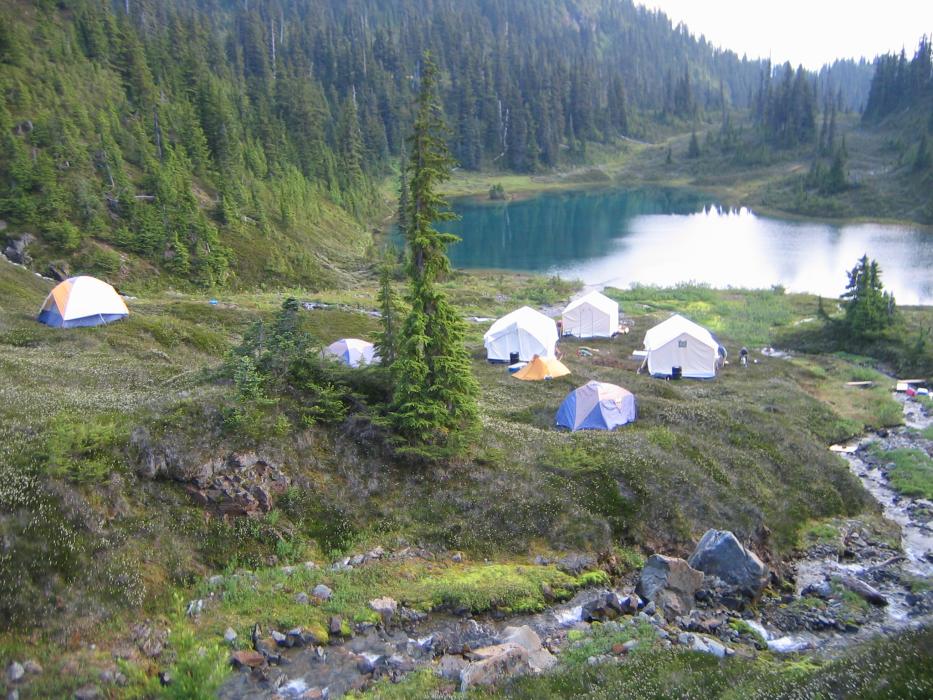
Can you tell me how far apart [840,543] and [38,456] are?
2075cm

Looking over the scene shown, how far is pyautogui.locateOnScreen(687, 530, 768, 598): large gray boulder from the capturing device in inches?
632

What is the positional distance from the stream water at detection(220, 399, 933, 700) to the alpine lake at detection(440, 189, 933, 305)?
39.0m

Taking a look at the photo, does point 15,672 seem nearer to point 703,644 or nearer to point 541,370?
point 703,644

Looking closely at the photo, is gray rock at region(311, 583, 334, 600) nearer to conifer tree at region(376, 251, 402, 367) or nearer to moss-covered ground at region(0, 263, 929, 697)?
moss-covered ground at region(0, 263, 929, 697)

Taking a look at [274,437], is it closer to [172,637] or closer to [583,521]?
[172,637]

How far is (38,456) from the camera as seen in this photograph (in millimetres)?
13625

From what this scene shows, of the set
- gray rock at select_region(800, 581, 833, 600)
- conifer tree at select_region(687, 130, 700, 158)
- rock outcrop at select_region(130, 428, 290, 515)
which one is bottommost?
gray rock at select_region(800, 581, 833, 600)

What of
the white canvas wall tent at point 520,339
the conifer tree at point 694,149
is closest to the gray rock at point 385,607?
the white canvas wall tent at point 520,339

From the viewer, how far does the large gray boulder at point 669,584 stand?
14711 millimetres

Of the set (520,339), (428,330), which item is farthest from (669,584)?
(520,339)

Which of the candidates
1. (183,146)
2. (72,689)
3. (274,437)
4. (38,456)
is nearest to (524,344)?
(274,437)

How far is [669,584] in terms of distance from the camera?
15.2m

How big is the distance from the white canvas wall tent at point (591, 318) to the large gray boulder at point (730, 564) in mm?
29038

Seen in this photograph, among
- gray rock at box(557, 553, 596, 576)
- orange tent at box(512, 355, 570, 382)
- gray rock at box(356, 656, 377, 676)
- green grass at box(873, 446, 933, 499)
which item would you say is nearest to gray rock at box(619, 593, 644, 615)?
gray rock at box(557, 553, 596, 576)
